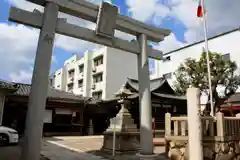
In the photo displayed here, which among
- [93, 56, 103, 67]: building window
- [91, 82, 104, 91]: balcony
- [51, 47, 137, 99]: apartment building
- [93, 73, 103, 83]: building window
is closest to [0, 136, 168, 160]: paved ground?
[51, 47, 137, 99]: apartment building

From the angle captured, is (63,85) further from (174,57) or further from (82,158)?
(82,158)

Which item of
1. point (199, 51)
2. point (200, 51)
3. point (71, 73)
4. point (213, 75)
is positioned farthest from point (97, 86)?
point (213, 75)

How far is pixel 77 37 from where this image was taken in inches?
301

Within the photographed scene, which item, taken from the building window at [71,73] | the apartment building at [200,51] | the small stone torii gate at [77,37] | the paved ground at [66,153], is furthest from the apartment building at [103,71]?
the small stone torii gate at [77,37]

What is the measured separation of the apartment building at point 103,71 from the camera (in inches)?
1310

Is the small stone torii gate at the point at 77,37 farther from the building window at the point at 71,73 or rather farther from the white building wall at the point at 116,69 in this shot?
the building window at the point at 71,73

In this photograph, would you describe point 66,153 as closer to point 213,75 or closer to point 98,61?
point 213,75

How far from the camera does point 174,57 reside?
3142 cm

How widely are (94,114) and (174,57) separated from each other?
14.4 metres

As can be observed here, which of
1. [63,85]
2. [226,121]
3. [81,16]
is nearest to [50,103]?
[81,16]

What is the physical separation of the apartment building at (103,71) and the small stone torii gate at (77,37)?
75.0ft

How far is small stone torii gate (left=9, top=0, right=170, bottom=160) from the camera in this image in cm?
626

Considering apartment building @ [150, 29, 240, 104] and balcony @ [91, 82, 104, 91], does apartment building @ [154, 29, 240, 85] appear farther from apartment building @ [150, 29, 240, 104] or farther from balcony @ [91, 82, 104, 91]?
balcony @ [91, 82, 104, 91]

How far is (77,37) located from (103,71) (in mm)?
26138
